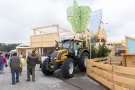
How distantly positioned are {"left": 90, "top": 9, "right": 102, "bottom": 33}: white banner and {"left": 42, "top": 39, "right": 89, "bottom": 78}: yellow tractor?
153cm

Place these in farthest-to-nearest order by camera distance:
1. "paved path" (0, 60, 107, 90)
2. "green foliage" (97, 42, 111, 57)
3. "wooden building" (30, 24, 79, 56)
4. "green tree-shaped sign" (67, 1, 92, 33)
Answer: "green tree-shaped sign" (67, 1, 92, 33) → "wooden building" (30, 24, 79, 56) → "green foliage" (97, 42, 111, 57) → "paved path" (0, 60, 107, 90)

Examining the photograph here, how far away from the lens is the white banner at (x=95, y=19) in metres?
6.31

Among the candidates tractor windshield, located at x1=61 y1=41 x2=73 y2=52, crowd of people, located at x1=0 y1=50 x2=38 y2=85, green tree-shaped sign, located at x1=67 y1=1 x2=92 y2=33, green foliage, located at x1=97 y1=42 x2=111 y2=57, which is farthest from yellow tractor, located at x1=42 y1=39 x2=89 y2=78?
green tree-shaped sign, located at x1=67 y1=1 x2=92 y2=33

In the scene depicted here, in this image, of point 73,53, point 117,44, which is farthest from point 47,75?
point 117,44

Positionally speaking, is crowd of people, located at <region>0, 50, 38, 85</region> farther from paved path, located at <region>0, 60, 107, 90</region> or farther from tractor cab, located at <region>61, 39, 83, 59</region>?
tractor cab, located at <region>61, 39, 83, 59</region>

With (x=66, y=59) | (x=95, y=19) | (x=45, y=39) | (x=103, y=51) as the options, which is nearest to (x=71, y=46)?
(x=66, y=59)

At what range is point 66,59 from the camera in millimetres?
5551

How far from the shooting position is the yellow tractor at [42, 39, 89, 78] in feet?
17.4

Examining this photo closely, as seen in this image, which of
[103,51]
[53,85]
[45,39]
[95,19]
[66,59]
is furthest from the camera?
[45,39]

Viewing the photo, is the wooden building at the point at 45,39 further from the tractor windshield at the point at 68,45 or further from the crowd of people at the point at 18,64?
the crowd of people at the point at 18,64

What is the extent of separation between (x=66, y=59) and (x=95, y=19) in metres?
3.23

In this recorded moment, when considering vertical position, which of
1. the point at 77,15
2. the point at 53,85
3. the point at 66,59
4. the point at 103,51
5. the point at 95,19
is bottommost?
the point at 53,85

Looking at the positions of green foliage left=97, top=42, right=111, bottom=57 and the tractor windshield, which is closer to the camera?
the tractor windshield

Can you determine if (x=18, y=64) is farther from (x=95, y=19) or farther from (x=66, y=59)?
(x=95, y=19)
